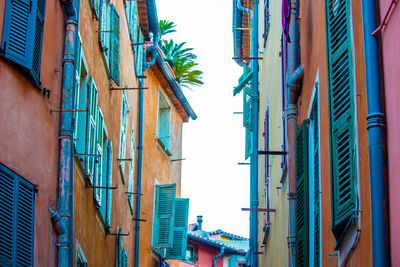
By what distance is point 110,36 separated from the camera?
534 inches

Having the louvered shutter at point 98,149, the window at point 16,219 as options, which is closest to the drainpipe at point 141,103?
the louvered shutter at point 98,149

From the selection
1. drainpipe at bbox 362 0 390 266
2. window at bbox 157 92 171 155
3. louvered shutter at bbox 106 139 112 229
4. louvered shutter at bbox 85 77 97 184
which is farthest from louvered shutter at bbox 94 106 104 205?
window at bbox 157 92 171 155

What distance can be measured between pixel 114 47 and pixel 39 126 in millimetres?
6254

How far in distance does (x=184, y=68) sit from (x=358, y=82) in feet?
72.9

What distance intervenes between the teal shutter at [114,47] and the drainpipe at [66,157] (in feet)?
13.8

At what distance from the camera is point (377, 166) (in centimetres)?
443

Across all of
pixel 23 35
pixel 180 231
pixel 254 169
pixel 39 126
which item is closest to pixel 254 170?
pixel 254 169

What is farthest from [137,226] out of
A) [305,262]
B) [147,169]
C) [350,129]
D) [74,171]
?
[350,129]

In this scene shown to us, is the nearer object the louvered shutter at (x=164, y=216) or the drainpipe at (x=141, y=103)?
the drainpipe at (x=141, y=103)

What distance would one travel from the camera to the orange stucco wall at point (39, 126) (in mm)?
6836

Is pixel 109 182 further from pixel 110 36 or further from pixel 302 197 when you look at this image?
pixel 302 197

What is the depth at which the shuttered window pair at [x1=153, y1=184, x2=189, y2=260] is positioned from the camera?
20.8 m

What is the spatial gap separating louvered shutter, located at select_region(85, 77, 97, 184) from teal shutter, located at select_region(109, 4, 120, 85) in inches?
81.6

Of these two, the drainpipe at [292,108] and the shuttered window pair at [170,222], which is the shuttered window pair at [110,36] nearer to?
the drainpipe at [292,108]
